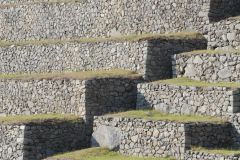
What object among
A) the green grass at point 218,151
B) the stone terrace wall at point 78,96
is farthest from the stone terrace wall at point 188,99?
the green grass at point 218,151

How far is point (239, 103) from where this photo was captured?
22.0 m

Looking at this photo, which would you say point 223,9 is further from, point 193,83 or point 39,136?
point 39,136

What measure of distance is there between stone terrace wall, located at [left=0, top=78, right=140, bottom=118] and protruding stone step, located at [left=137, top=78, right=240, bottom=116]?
0.88 metres

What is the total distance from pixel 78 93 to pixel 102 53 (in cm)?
232

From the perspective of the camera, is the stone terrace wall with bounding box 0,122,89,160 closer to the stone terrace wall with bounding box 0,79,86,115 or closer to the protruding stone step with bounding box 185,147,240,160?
the stone terrace wall with bounding box 0,79,86,115

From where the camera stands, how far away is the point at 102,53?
27.5m

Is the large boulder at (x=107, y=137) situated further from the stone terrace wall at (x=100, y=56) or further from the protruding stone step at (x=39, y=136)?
the stone terrace wall at (x=100, y=56)

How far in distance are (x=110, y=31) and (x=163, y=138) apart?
7.91 metres

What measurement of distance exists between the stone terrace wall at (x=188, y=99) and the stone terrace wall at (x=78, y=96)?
875mm

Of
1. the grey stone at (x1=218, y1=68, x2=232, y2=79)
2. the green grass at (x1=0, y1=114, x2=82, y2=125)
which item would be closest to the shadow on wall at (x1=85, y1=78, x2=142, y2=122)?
the green grass at (x1=0, y1=114, x2=82, y2=125)

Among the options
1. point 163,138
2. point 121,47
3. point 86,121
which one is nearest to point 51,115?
point 86,121

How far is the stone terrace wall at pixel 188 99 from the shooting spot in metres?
22.2

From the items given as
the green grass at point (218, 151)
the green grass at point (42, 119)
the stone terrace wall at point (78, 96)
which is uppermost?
the stone terrace wall at point (78, 96)

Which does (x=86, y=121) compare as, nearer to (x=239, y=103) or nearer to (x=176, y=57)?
(x=176, y=57)
